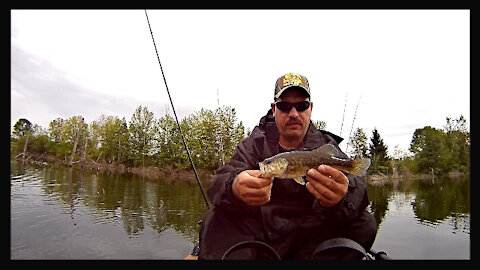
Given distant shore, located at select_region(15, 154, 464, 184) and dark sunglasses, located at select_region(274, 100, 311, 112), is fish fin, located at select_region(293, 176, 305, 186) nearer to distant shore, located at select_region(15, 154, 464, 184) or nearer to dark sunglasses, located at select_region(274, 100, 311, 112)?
dark sunglasses, located at select_region(274, 100, 311, 112)

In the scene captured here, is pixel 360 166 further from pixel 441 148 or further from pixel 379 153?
pixel 441 148

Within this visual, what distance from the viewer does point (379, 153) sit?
5741cm

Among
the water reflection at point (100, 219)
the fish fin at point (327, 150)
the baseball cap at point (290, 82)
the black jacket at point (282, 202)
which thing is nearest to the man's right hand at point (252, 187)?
the black jacket at point (282, 202)

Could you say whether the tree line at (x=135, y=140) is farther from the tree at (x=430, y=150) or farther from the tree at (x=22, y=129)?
the tree at (x=430, y=150)

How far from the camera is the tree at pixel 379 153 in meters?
55.9

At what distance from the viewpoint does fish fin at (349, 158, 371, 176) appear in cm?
230

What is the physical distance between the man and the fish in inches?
4.0

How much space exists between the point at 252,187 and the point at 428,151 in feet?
236

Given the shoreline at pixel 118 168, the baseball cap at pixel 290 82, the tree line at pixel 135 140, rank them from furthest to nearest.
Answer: the shoreline at pixel 118 168 → the tree line at pixel 135 140 → the baseball cap at pixel 290 82

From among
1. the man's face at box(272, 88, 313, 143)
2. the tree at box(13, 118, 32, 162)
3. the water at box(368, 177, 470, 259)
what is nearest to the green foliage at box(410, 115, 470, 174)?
the water at box(368, 177, 470, 259)

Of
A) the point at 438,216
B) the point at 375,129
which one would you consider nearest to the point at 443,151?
the point at 375,129

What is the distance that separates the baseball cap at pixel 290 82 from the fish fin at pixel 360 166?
75 centimetres

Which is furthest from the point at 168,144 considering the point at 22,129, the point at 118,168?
the point at 22,129

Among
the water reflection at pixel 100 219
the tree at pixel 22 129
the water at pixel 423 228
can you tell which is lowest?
the water at pixel 423 228
